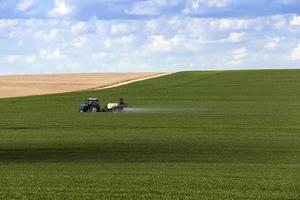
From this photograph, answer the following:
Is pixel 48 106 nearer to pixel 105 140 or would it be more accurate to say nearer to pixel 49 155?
pixel 105 140

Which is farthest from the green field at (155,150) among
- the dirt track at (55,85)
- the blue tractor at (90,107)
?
the dirt track at (55,85)

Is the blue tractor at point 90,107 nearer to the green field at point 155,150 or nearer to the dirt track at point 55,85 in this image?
the green field at point 155,150

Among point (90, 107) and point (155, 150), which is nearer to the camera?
point (155, 150)

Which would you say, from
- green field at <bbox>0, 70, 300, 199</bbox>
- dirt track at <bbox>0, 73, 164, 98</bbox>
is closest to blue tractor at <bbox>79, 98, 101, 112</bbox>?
green field at <bbox>0, 70, 300, 199</bbox>

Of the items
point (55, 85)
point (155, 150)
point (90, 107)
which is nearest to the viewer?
point (155, 150)

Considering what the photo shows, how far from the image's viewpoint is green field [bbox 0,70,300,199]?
1447 centimetres

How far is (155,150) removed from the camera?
24703 mm

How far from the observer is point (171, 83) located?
82.8 meters

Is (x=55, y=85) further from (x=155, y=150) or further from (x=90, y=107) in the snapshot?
(x=155, y=150)

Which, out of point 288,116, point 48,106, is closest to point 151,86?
point 48,106

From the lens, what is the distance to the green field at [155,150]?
1447cm

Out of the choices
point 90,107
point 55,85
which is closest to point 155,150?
point 90,107

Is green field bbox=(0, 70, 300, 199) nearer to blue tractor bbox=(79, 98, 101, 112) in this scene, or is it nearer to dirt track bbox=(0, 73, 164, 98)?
blue tractor bbox=(79, 98, 101, 112)

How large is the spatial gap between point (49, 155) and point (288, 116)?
23.8m
